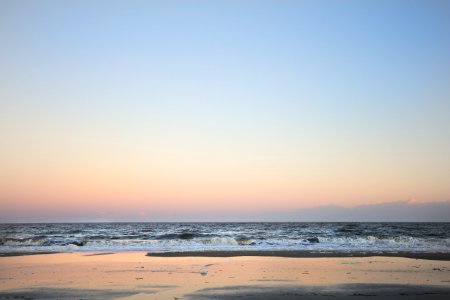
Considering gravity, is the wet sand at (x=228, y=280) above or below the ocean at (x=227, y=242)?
above

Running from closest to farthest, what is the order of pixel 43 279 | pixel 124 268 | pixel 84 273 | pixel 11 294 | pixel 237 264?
pixel 11 294, pixel 43 279, pixel 84 273, pixel 124 268, pixel 237 264

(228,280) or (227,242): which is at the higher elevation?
(228,280)

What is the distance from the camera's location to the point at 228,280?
13.1 m

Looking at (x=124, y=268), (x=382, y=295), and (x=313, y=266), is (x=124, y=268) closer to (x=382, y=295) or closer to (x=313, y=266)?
(x=313, y=266)

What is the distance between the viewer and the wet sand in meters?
10.8

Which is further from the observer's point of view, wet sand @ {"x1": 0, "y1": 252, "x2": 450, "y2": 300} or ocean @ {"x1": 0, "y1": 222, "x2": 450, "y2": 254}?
ocean @ {"x1": 0, "y1": 222, "x2": 450, "y2": 254}

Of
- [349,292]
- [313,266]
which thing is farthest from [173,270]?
[349,292]

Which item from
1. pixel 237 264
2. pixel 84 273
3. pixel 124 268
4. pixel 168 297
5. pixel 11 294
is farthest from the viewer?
pixel 237 264

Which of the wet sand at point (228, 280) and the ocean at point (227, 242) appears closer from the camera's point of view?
the wet sand at point (228, 280)

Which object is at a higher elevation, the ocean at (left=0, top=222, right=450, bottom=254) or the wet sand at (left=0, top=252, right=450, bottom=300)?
Answer: the wet sand at (left=0, top=252, right=450, bottom=300)

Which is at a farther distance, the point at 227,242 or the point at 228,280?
the point at 227,242

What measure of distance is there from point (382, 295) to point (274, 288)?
301 cm

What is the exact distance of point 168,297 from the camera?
402 inches

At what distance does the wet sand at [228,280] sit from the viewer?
10.8 meters
